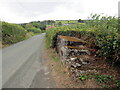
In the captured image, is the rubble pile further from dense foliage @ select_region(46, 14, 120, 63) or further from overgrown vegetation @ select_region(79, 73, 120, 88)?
dense foliage @ select_region(46, 14, 120, 63)

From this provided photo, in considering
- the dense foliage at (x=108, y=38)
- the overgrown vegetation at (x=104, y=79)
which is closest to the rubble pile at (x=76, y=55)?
the overgrown vegetation at (x=104, y=79)

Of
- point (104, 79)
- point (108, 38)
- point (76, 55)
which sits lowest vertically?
point (104, 79)

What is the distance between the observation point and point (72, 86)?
302 cm

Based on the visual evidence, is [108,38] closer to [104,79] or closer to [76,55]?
[104,79]

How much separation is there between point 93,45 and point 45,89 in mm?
2736

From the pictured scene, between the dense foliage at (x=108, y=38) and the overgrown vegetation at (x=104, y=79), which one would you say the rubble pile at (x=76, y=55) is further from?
the dense foliage at (x=108, y=38)

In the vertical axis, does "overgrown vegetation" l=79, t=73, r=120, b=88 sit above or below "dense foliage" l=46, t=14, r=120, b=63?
below

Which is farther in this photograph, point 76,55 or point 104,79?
point 76,55

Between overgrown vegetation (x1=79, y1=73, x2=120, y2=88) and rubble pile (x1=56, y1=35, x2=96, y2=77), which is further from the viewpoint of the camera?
rubble pile (x1=56, y1=35, x2=96, y2=77)

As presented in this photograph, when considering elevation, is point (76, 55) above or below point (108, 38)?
below

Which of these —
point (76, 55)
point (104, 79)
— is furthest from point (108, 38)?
point (76, 55)

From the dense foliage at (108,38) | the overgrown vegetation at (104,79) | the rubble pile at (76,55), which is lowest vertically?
the overgrown vegetation at (104,79)

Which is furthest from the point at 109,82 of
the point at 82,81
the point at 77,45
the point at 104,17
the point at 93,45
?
the point at 104,17

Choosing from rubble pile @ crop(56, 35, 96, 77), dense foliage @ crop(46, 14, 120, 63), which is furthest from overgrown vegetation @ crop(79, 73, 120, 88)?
dense foliage @ crop(46, 14, 120, 63)
